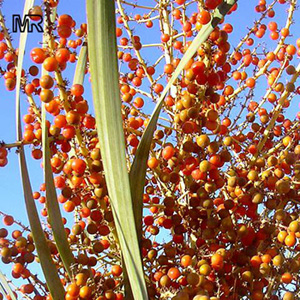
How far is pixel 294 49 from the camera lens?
4.24ft

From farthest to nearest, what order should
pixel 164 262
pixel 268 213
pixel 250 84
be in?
pixel 250 84
pixel 268 213
pixel 164 262

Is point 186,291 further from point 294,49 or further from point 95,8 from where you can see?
point 294,49

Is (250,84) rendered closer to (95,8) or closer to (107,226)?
(107,226)

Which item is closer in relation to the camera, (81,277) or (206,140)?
(81,277)

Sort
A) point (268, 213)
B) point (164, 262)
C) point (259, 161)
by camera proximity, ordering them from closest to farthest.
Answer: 1. point (164, 262)
2. point (259, 161)
3. point (268, 213)


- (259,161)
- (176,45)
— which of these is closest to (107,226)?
(259,161)

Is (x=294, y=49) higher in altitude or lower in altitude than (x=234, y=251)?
higher

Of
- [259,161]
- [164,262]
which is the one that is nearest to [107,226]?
[164,262]

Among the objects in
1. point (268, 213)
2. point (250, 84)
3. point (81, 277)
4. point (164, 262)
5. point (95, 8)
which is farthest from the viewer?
point (250, 84)

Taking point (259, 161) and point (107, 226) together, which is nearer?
point (107, 226)

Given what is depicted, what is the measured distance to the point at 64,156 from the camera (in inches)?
38.9

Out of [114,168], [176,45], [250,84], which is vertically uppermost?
[176,45]

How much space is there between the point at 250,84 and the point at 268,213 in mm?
366

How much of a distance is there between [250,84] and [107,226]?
631 millimetres
